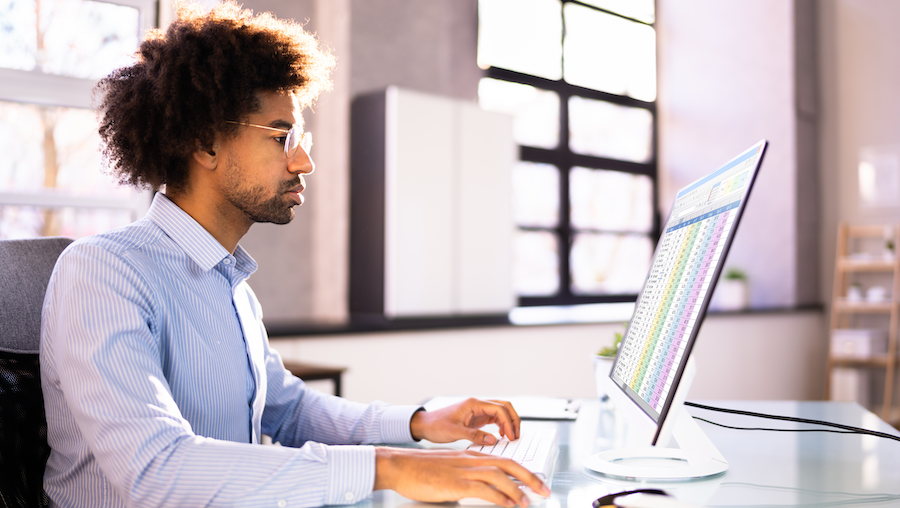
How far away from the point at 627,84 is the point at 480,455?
16.7ft

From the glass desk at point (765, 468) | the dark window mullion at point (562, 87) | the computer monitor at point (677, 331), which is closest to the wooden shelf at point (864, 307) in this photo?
the dark window mullion at point (562, 87)

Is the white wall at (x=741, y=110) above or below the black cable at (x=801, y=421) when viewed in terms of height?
above

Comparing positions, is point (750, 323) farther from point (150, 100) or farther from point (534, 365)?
point (150, 100)

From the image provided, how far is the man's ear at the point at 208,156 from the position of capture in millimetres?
1127

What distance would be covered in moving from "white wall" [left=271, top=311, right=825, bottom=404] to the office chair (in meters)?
1.60

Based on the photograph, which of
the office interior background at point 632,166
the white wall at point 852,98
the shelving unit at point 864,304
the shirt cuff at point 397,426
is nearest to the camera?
the shirt cuff at point 397,426

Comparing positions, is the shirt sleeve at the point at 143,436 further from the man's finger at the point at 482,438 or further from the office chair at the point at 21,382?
the man's finger at the point at 482,438

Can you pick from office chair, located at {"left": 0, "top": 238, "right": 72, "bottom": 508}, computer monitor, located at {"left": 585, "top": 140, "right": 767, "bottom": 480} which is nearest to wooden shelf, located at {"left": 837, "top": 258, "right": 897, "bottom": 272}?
computer monitor, located at {"left": 585, "top": 140, "right": 767, "bottom": 480}

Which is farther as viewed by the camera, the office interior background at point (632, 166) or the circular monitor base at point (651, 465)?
the office interior background at point (632, 166)

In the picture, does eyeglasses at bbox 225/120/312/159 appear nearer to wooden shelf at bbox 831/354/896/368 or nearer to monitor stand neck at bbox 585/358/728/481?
monitor stand neck at bbox 585/358/728/481

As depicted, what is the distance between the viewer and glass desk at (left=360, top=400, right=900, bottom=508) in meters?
0.83

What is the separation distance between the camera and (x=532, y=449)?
3.35 feet

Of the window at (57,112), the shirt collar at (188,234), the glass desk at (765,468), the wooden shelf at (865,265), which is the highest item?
the window at (57,112)

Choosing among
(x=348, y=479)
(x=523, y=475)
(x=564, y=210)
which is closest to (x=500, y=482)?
(x=523, y=475)
